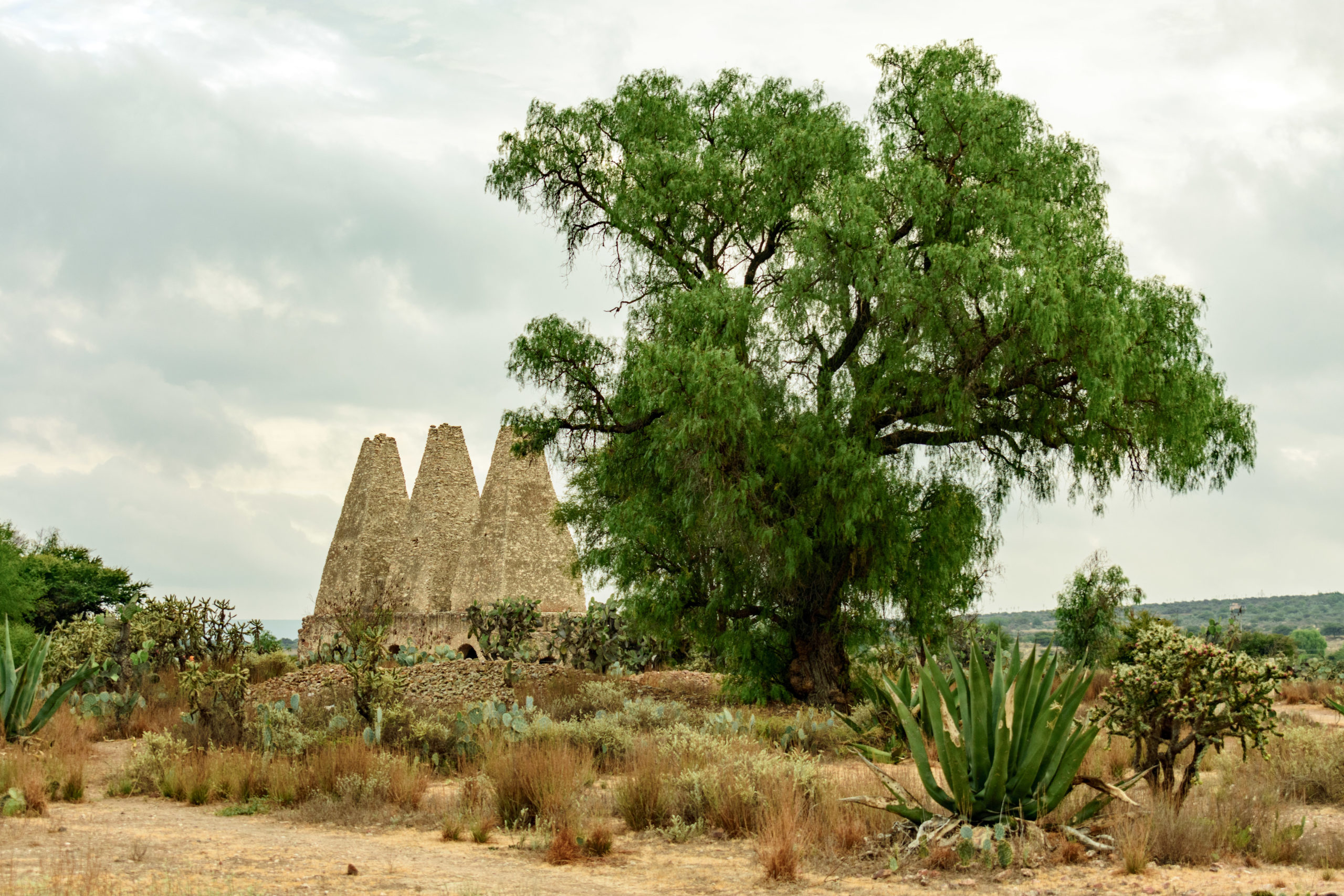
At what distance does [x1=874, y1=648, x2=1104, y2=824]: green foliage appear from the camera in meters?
7.02

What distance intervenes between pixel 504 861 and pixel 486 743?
132 inches

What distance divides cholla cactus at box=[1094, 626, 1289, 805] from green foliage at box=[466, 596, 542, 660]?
59.7ft

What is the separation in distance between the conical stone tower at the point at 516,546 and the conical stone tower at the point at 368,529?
3686 millimetres

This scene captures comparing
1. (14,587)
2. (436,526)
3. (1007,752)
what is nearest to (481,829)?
(1007,752)

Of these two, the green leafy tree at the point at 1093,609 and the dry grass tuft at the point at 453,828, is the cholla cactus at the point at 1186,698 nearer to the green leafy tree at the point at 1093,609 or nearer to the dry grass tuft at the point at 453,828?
the dry grass tuft at the point at 453,828

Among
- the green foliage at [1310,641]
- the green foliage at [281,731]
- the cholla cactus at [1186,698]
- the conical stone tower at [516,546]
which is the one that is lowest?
the green foliage at [1310,641]

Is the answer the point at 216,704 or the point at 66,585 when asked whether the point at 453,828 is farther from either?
the point at 66,585

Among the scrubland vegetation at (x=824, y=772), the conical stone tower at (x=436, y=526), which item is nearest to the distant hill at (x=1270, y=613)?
the conical stone tower at (x=436, y=526)

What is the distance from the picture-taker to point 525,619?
25.6 m

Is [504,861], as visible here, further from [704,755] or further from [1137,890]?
[1137,890]

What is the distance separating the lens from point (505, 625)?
25.5 meters

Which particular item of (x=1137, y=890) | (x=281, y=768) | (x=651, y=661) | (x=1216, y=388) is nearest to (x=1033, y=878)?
(x=1137, y=890)

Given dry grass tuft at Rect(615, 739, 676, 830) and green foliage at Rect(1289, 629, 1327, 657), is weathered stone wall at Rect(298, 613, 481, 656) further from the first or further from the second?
green foliage at Rect(1289, 629, 1327, 657)

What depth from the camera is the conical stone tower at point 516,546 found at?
96.3 feet
